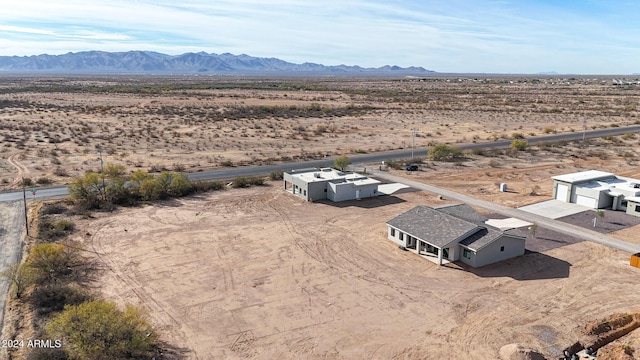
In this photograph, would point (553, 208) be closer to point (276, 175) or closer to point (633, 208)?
point (633, 208)

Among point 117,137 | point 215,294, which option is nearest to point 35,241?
point 215,294

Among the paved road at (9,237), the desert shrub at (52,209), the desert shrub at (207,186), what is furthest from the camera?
the desert shrub at (207,186)

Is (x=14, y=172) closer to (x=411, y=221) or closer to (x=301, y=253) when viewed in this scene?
(x=301, y=253)

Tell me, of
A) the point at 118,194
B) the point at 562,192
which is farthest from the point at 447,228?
the point at 118,194

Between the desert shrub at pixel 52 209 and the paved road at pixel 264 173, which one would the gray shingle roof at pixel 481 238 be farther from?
the desert shrub at pixel 52 209

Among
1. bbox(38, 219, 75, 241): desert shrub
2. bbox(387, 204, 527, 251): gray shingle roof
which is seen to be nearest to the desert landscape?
bbox(38, 219, 75, 241): desert shrub

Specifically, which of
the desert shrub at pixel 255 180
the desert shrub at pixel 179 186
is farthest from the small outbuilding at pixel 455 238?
the desert shrub at pixel 179 186

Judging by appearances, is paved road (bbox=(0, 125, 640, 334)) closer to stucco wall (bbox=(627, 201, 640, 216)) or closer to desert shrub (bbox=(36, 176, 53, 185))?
desert shrub (bbox=(36, 176, 53, 185))
